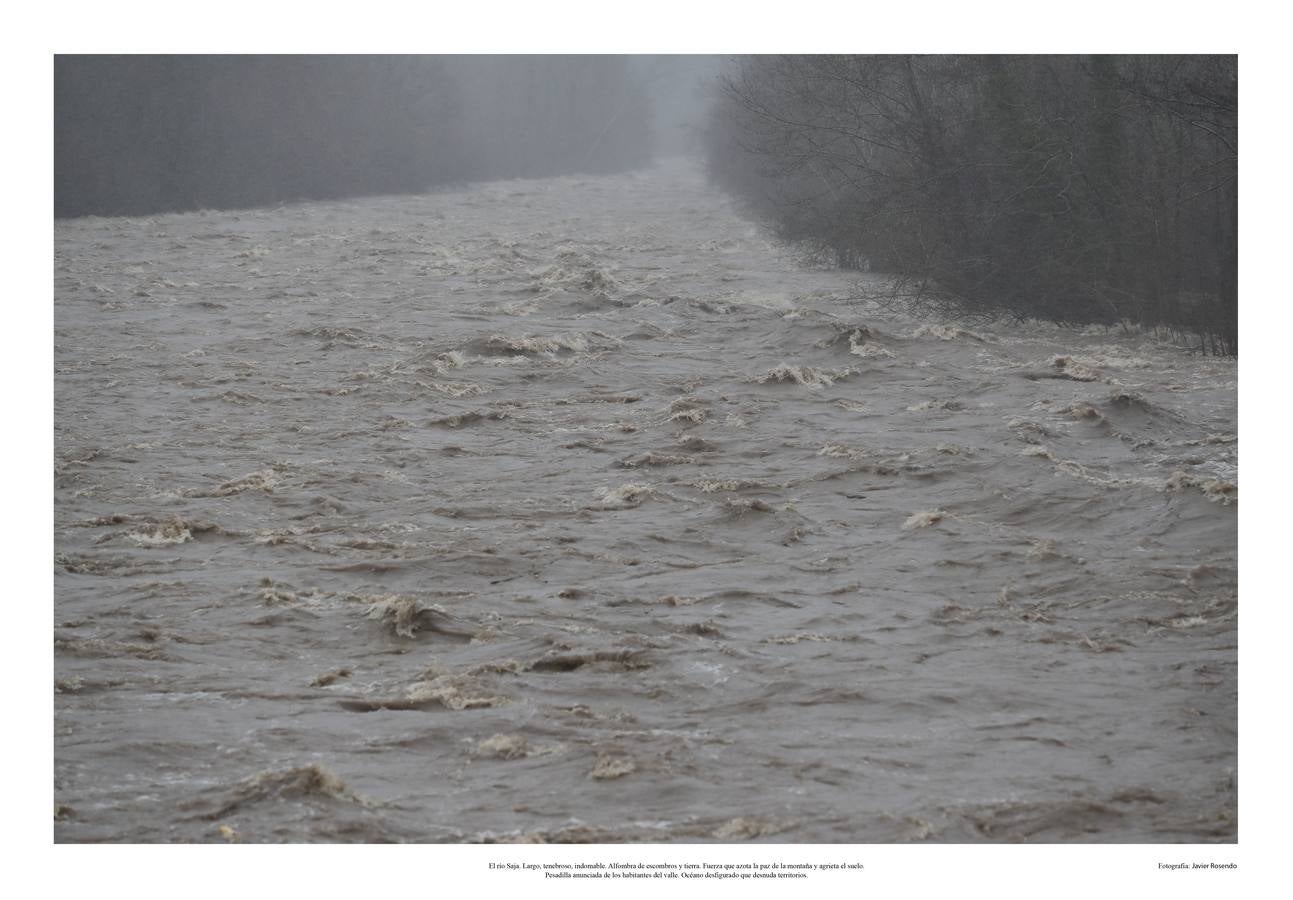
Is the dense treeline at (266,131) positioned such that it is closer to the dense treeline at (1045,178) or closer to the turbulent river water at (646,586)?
the turbulent river water at (646,586)

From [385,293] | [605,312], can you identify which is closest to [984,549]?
[605,312]

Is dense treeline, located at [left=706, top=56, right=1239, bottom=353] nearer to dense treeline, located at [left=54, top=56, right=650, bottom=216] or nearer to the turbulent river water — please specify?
the turbulent river water

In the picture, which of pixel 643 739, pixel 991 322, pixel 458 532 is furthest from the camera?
pixel 991 322

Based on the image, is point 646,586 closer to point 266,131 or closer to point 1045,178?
point 1045,178

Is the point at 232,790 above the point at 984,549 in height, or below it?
below

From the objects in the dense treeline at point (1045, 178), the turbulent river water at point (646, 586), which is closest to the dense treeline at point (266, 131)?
the turbulent river water at point (646, 586)

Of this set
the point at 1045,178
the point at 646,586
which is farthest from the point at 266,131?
the point at 646,586

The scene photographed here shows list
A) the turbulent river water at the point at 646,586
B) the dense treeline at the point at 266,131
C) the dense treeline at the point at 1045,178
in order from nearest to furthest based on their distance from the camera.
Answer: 1. the turbulent river water at the point at 646,586
2. the dense treeline at the point at 1045,178
3. the dense treeline at the point at 266,131
